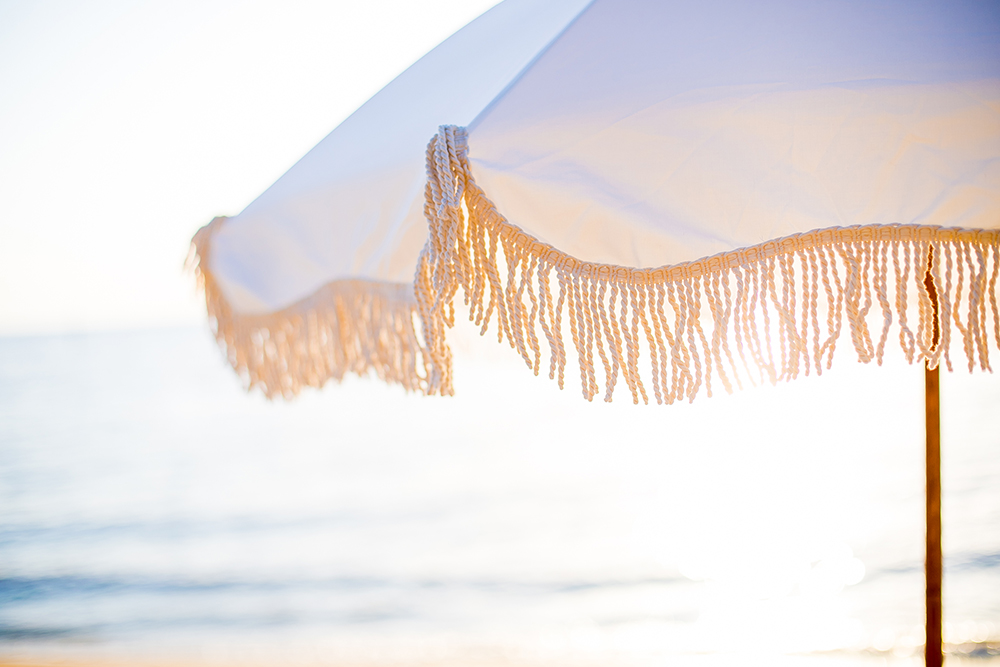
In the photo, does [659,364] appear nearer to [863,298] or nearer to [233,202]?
[863,298]

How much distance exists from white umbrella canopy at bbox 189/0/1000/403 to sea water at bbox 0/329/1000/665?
0.14 metres

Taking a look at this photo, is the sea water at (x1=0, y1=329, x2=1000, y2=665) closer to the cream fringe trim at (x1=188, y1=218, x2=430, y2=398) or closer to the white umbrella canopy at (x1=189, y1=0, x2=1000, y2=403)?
the white umbrella canopy at (x1=189, y1=0, x2=1000, y2=403)

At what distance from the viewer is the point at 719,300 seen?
76cm

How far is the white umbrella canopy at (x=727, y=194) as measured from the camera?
0.74 m

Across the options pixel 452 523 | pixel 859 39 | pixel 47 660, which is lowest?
pixel 47 660

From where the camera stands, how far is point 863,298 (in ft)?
2.51

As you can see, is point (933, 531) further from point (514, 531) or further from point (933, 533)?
point (514, 531)

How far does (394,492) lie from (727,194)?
656 centimetres

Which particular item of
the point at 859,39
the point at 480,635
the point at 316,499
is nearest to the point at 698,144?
the point at 859,39

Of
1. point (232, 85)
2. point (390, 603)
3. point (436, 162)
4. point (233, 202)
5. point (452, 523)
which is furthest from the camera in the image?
point (233, 202)

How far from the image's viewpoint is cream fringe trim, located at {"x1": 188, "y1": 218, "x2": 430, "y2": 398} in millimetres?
853

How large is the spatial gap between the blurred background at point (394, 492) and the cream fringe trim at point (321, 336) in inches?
3.0

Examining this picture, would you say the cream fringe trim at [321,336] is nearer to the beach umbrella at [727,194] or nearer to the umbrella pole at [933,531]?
the beach umbrella at [727,194]

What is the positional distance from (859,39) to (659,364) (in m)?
0.45
